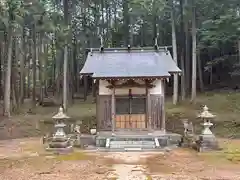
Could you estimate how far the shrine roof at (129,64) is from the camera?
17.7 m

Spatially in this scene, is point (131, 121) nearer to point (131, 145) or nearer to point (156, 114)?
point (156, 114)

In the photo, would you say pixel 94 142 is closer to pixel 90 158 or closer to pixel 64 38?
pixel 90 158

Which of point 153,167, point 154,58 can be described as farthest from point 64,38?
point 153,167

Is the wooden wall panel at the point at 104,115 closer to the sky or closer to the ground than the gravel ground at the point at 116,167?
closer to the sky

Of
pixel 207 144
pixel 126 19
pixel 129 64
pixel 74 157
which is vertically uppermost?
pixel 126 19

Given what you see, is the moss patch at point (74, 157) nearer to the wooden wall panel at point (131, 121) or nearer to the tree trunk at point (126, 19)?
the wooden wall panel at point (131, 121)

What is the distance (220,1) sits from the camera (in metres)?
25.4

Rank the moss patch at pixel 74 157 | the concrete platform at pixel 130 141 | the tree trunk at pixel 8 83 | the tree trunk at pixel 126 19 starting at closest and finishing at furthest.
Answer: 1. the moss patch at pixel 74 157
2. the concrete platform at pixel 130 141
3. the tree trunk at pixel 8 83
4. the tree trunk at pixel 126 19

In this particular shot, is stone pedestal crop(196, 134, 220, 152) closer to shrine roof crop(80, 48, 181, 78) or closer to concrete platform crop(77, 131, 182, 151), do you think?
concrete platform crop(77, 131, 182, 151)

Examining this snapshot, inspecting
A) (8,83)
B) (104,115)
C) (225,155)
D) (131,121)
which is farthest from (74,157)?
(8,83)

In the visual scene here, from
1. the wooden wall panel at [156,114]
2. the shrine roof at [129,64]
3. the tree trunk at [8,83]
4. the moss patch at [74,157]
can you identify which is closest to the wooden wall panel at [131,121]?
the wooden wall panel at [156,114]

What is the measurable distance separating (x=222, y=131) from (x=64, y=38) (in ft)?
40.2

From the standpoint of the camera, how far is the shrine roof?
17719 millimetres

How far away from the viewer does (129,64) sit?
19.2 meters
